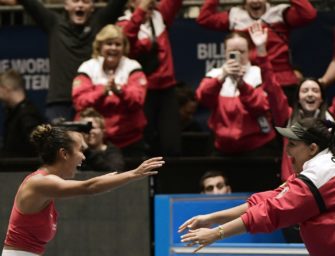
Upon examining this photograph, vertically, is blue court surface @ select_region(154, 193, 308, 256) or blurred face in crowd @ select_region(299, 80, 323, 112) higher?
blurred face in crowd @ select_region(299, 80, 323, 112)

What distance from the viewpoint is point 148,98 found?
10.4 metres

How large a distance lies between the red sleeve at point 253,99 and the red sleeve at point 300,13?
957 millimetres

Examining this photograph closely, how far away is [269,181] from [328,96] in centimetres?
149

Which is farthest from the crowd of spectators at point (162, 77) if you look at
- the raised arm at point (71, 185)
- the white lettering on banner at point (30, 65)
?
the raised arm at point (71, 185)

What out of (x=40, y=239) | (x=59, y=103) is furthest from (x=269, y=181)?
(x=40, y=239)

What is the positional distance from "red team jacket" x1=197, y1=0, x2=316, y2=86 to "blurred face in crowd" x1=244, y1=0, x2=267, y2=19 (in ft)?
0.13

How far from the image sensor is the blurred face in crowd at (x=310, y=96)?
9.22 meters

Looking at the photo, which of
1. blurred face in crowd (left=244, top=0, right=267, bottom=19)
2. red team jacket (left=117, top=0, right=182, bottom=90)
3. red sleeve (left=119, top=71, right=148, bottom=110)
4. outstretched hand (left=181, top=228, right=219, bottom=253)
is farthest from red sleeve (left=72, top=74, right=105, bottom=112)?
outstretched hand (left=181, top=228, right=219, bottom=253)

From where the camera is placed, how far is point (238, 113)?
9.84 m

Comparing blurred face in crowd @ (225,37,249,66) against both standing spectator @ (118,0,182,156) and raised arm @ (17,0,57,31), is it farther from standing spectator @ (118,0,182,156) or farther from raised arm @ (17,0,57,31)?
raised arm @ (17,0,57,31)

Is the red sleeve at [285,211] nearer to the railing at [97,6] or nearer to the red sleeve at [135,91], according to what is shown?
the red sleeve at [135,91]

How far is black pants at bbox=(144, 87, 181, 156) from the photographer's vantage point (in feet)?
33.7

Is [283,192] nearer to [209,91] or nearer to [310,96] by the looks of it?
[310,96]

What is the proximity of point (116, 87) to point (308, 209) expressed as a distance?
352cm
